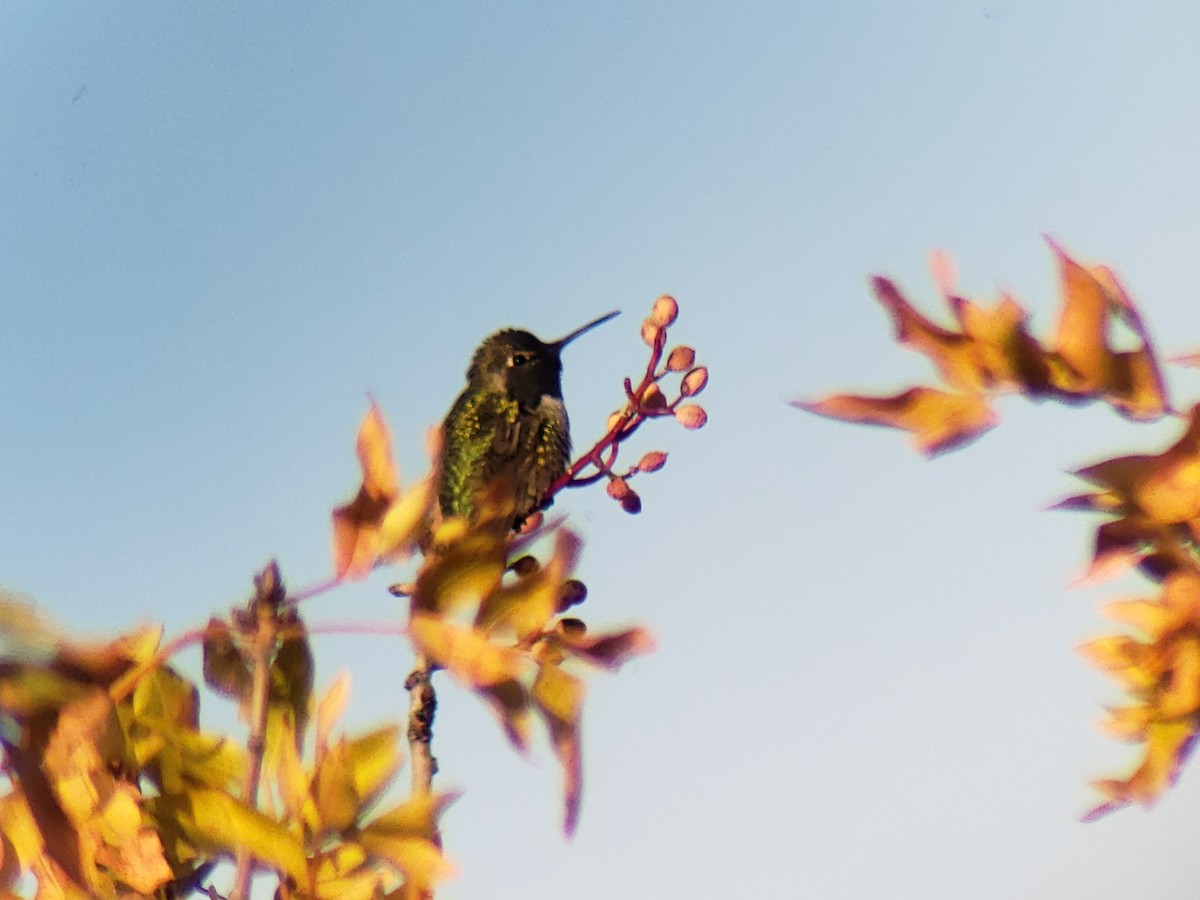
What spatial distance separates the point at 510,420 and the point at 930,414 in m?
5.84

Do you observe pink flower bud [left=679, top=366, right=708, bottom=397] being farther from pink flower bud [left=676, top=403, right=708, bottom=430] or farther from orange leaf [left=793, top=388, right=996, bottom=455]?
orange leaf [left=793, top=388, right=996, bottom=455]

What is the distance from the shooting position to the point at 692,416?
2082 millimetres

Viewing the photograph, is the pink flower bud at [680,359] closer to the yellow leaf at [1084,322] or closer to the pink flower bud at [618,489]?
the pink flower bud at [618,489]

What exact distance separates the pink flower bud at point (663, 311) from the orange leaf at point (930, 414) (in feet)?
3.25

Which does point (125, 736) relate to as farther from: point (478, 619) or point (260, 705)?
point (478, 619)

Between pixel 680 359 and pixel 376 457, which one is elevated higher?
pixel 680 359

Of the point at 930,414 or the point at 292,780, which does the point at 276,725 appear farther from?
the point at 930,414

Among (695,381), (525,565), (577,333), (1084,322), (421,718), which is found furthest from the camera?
(577,333)

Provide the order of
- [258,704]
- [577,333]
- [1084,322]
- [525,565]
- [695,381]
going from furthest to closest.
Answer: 1. [577,333]
2. [695,381]
3. [525,565]
4. [258,704]
5. [1084,322]

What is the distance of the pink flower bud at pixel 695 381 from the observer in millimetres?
1951

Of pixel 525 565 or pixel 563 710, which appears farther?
pixel 525 565

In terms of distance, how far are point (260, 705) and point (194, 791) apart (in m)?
0.08

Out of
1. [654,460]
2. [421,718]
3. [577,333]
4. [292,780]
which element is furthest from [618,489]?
[577,333]

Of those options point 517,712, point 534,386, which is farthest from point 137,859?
point 534,386
